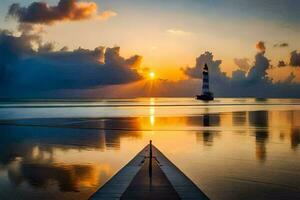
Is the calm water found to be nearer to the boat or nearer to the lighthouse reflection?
the lighthouse reflection

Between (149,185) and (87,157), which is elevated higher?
(149,185)

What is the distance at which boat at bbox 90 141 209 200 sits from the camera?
696 inches

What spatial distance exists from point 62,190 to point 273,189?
12.5 metres

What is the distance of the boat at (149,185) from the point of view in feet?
58.0

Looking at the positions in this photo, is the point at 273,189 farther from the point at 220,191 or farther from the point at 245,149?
the point at 245,149

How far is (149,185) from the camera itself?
64.1ft

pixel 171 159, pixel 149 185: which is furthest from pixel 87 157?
pixel 149 185

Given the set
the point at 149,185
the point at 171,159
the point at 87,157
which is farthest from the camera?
the point at 87,157

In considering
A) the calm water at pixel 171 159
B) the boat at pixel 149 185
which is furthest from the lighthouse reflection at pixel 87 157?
the boat at pixel 149 185

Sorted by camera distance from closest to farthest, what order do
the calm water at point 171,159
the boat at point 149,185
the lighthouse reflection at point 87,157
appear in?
the boat at point 149,185, the calm water at point 171,159, the lighthouse reflection at point 87,157

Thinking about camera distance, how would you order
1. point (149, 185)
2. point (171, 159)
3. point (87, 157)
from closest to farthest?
point (149, 185)
point (171, 159)
point (87, 157)

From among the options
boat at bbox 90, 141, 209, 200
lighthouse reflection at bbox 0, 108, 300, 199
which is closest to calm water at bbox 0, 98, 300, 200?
lighthouse reflection at bbox 0, 108, 300, 199

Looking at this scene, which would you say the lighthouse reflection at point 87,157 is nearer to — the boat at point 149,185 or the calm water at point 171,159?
the calm water at point 171,159

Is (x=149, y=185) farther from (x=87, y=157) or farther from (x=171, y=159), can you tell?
(x=87, y=157)
